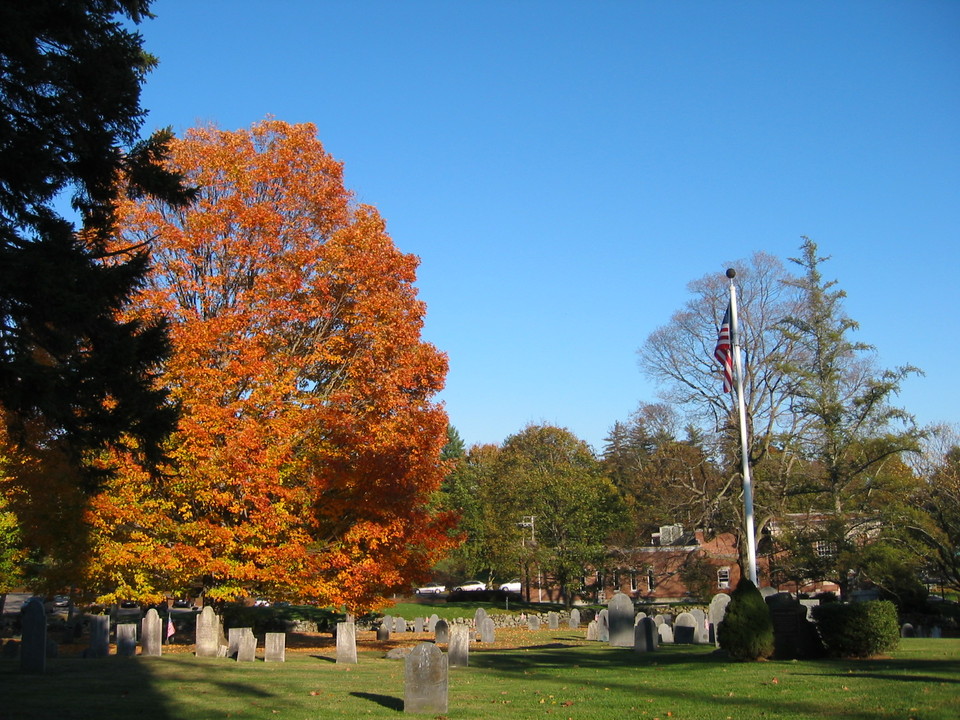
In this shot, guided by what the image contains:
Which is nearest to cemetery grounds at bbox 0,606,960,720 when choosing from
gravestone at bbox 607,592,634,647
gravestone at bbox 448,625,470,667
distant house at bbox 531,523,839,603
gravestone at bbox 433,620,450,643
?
gravestone at bbox 448,625,470,667

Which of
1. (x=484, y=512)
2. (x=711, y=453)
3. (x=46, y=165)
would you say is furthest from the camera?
(x=484, y=512)

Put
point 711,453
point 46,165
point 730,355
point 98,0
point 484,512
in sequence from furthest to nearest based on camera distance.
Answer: point 484,512, point 711,453, point 730,355, point 98,0, point 46,165

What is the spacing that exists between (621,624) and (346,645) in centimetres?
976

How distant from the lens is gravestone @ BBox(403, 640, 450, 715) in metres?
12.5

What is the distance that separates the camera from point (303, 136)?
982 inches

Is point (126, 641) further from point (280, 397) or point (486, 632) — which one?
point (486, 632)

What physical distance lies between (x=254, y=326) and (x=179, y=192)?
32.3 ft

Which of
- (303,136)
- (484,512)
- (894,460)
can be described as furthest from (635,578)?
(303,136)

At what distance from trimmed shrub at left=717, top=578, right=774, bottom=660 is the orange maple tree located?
8284 mm

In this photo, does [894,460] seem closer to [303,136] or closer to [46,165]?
[303,136]

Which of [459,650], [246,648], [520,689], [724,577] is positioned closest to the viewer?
[520,689]

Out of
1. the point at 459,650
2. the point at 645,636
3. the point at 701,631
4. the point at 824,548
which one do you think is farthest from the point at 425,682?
the point at 824,548

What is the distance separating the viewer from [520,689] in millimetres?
15461

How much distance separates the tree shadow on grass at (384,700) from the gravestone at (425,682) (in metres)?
0.46
